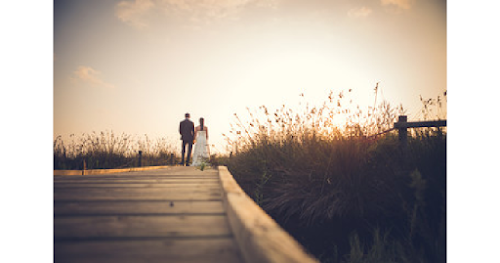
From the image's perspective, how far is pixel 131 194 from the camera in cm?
169

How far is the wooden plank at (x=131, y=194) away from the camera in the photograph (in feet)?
5.19

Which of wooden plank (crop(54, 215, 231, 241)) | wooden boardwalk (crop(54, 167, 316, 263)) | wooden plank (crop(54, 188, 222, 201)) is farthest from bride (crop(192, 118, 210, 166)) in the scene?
wooden plank (crop(54, 215, 231, 241))

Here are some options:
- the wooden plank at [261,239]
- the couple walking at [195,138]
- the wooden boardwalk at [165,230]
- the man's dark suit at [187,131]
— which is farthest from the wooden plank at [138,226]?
the man's dark suit at [187,131]

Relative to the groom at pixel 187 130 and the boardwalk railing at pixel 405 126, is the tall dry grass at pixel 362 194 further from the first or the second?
the groom at pixel 187 130

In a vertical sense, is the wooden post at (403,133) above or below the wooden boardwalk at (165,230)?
above

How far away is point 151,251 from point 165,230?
18cm

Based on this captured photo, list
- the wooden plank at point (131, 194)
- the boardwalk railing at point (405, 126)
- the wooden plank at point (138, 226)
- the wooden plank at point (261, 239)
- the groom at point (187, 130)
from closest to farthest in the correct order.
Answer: the wooden plank at point (261, 239) < the wooden plank at point (138, 226) < the wooden plank at point (131, 194) < the boardwalk railing at point (405, 126) < the groom at point (187, 130)

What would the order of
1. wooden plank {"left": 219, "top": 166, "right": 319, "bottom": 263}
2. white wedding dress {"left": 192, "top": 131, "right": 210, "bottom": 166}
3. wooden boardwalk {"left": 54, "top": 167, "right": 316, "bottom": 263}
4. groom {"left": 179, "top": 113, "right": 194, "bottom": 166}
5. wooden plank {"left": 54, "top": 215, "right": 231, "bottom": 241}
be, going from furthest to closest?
white wedding dress {"left": 192, "top": 131, "right": 210, "bottom": 166} < groom {"left": 179, "top": 113, "right": 194, "bottom": 166} < wooden plank {"left": 54, "top": 215, "right": 231, "bottom": 241} < wooden boardwalk {"left": 54, "top": 167, "right": 316, "bottom": 263} < wooden plank {"left": 219, "top": 166, "right": 319, "bottom": 263}

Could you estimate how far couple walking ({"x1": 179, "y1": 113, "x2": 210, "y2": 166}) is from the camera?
817 cm

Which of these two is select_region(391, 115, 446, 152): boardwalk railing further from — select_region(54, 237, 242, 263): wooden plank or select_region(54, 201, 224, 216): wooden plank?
select_region(54, 237, 242, 263): wooden plank

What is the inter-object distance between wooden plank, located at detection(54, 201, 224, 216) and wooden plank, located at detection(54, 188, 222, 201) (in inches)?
4.1

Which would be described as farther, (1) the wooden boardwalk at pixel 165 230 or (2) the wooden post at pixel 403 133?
(2) the wooden post at pixel 403 133

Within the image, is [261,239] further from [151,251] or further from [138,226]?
[138,226]
